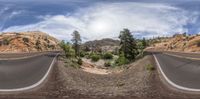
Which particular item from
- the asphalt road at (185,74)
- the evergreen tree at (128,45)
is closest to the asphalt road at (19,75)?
the asphalt road at (185,74)

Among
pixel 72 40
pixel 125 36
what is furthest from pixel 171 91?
pixel 72 40

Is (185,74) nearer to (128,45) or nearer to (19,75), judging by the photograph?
(19,75)

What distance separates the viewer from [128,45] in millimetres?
133125

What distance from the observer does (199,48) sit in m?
123

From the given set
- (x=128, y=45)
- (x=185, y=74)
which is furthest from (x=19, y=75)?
(x=128, y=45)

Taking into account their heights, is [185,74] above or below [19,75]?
below

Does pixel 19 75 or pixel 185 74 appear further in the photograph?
pixel 185 74

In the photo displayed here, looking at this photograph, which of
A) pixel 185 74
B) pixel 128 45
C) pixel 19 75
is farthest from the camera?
pixel 128 45

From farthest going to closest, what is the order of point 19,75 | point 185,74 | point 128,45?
point 128,45
point 185,74
point 19,75

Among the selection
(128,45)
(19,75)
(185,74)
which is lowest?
(128,45)

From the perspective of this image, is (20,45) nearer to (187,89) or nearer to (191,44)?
(191,44)

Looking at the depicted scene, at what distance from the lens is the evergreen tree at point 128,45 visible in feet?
424

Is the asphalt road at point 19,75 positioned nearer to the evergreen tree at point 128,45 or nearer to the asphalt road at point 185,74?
the asphalt road at point 185,74

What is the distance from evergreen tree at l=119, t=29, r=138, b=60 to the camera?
129 metres
